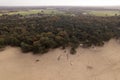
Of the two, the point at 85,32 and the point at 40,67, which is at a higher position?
the point at 85,32

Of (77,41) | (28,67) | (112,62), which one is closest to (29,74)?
(28,67)

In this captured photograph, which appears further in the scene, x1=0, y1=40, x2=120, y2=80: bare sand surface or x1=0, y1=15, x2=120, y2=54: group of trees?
x1=0, y1=15, x2=120, y2=54: group of trees

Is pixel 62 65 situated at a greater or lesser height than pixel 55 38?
lesser

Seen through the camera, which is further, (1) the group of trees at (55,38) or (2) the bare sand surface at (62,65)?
(1) the group of trees at (55,38)

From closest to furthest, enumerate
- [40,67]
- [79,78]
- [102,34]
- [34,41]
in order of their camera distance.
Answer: [79,78] < [40,67] < [34,41] < [102,34]

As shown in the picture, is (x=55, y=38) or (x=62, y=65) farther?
(x=55, y=38)

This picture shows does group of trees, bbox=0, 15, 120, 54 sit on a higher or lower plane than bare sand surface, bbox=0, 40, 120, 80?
higher

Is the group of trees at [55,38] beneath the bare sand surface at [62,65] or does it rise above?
above

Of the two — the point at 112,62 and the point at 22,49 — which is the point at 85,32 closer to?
the point at 112,62
